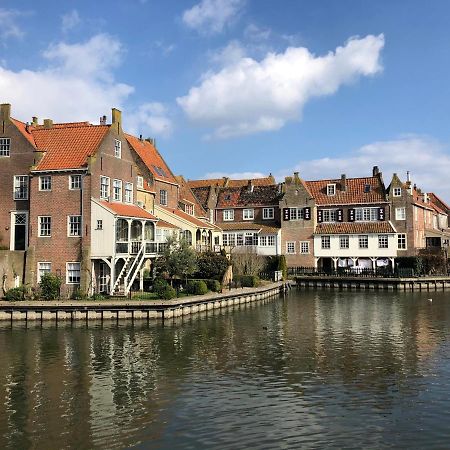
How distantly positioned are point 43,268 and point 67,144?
10.4 metres

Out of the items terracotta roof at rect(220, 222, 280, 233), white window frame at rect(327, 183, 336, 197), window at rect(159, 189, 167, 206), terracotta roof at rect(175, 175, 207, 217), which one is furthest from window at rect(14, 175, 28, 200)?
→ white window frame at rect(327, 183, 336, 197)

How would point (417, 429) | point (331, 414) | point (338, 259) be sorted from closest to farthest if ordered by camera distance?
point (417, 429) < point (331, 414) < point (338, 259)

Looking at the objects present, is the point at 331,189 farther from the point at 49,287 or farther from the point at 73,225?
the point at 49,287

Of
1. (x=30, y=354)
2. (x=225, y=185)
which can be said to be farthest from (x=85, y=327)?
(x=225, y=185)

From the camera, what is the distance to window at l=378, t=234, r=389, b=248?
6714 centimetres

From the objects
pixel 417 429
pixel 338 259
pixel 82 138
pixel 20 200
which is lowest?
pixel 417 429

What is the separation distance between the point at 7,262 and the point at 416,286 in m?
43.9

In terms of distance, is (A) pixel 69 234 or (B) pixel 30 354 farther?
(A) pixel 69 234

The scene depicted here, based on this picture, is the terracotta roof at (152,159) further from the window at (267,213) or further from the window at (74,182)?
the window at (267,213)

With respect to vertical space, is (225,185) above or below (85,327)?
above

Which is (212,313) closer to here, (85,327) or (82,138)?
(85,327)

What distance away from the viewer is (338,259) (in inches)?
2741

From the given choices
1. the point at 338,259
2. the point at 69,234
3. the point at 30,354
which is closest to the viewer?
the point at 30,354

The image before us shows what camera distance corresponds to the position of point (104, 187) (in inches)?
1644
